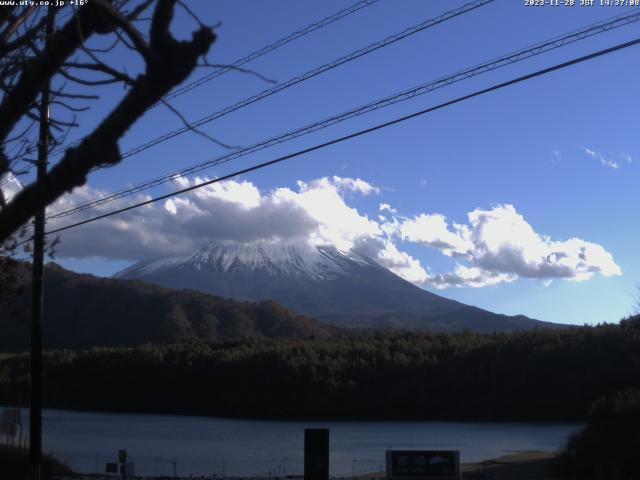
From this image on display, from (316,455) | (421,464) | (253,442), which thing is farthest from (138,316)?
(316,455)

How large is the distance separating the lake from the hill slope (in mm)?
43054

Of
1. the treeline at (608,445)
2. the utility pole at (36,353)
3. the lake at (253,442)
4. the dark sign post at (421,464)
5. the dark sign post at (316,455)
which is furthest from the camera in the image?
the lake at (253,442)

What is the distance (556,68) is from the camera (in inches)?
446

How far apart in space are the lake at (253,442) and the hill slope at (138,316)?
43054 millimetres

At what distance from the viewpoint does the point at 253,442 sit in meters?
47.2

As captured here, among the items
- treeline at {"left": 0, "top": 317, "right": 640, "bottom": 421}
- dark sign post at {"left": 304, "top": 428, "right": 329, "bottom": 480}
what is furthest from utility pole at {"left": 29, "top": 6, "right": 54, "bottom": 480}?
treeline at {"left": 0, "top": 317, "right": 640, "bottom": 421}

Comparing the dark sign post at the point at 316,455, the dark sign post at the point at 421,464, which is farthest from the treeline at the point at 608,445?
the dark sign post at the point at 316,455

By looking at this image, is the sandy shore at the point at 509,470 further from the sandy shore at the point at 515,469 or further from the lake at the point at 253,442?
the lake at the point at 253,442

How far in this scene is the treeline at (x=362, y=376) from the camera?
6456cm

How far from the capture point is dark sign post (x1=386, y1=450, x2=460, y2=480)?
19141 mm

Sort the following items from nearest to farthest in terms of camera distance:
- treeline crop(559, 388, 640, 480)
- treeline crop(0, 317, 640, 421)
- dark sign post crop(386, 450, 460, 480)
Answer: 1. dark sign post crop(386, 450, 460, 480)
2. treeline crop(559, 388, 640, 480)
3. treeline crop(0, 317, 640, 421)

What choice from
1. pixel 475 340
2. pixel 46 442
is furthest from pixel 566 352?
pixel 46 442

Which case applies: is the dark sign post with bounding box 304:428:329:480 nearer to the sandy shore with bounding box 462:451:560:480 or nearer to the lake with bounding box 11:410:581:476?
the sandy shore with bounding box 462:451:560:480

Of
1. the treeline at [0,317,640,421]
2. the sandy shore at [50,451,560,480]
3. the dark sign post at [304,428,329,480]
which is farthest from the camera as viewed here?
the treeline at [0,317,640,421]
